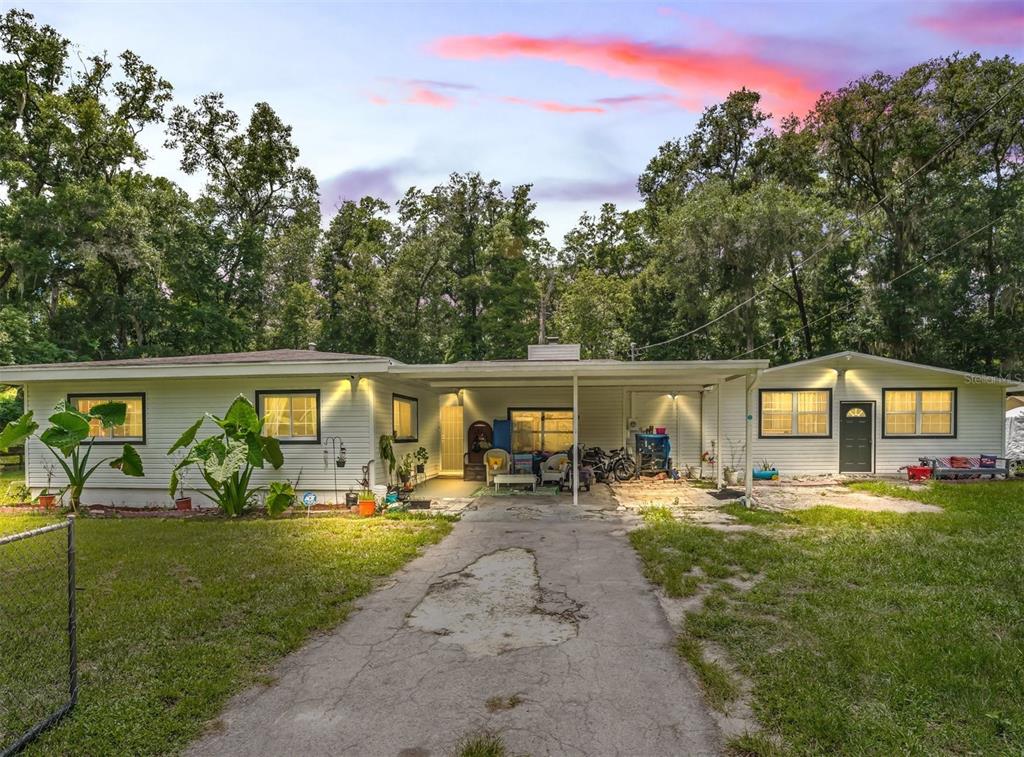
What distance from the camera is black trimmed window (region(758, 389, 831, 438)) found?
13.9 meters

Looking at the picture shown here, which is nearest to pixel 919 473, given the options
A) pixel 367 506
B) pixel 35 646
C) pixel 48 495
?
pixel 367 506

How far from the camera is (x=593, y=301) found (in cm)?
2672

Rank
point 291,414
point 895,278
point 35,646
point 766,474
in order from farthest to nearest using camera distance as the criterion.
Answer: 1. point 895,278
2. point 766,474
3. point 291,414
4. point 35,646

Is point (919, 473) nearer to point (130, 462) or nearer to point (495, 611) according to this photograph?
point (495, 611)

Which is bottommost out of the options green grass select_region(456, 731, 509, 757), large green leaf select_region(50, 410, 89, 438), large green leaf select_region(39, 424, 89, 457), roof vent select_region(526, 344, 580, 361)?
green grass select_region(456, 731, 509, 757)

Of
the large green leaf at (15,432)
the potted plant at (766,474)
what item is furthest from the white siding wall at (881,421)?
the large green leaf at (15,432)

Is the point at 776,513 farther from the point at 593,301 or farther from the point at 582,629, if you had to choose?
the point at 593,301

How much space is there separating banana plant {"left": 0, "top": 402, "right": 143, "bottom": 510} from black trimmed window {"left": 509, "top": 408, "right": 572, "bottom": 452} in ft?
28.0

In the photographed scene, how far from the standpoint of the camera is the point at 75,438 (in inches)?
361

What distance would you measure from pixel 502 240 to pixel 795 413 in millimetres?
16686

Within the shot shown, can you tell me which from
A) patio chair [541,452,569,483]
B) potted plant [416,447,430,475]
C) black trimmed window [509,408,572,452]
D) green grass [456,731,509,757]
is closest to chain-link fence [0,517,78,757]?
green grass [456,731,509,757]

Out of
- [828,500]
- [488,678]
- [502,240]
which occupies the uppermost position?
[502,240]

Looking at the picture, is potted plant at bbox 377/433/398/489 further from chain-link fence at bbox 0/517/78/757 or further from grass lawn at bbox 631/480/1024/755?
grass lawn at bbox 631/480/1024/755

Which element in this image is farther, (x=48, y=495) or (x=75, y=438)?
(x=48, y=495)
